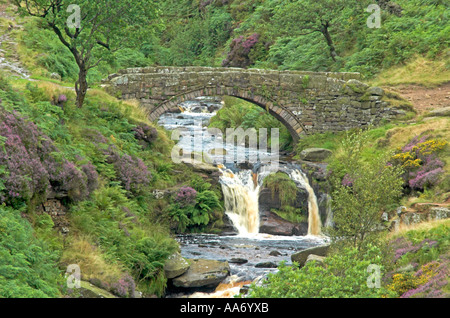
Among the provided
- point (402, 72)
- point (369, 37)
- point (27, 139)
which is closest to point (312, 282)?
point (27, 139)

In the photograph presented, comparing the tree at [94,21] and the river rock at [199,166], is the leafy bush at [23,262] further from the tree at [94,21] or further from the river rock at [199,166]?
the river rock at [199,166]

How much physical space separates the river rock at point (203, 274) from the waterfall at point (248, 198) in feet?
17.6

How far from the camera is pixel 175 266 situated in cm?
1568

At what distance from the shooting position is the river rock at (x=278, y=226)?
21.7 m

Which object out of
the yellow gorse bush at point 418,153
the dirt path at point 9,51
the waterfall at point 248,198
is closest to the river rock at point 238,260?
the waterfall at point 248,198

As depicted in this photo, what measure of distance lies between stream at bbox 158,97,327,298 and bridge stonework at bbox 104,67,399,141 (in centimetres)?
284

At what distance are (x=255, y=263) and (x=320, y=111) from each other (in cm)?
1250

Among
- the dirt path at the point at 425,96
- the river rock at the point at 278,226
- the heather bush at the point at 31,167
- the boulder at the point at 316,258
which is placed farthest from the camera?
the dirt path at the point at 425,96

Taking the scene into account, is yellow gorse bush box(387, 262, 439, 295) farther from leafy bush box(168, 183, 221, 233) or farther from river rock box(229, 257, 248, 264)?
leafy bush box(168, 183, 221, 233)

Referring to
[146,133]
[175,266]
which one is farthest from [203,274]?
[146,133]

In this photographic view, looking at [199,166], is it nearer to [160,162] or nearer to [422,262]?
[160,162]

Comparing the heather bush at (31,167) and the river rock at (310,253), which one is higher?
the heather bush at (31,167)

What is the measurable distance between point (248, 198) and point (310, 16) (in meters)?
13.8

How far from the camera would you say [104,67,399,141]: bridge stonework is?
26.2 m
